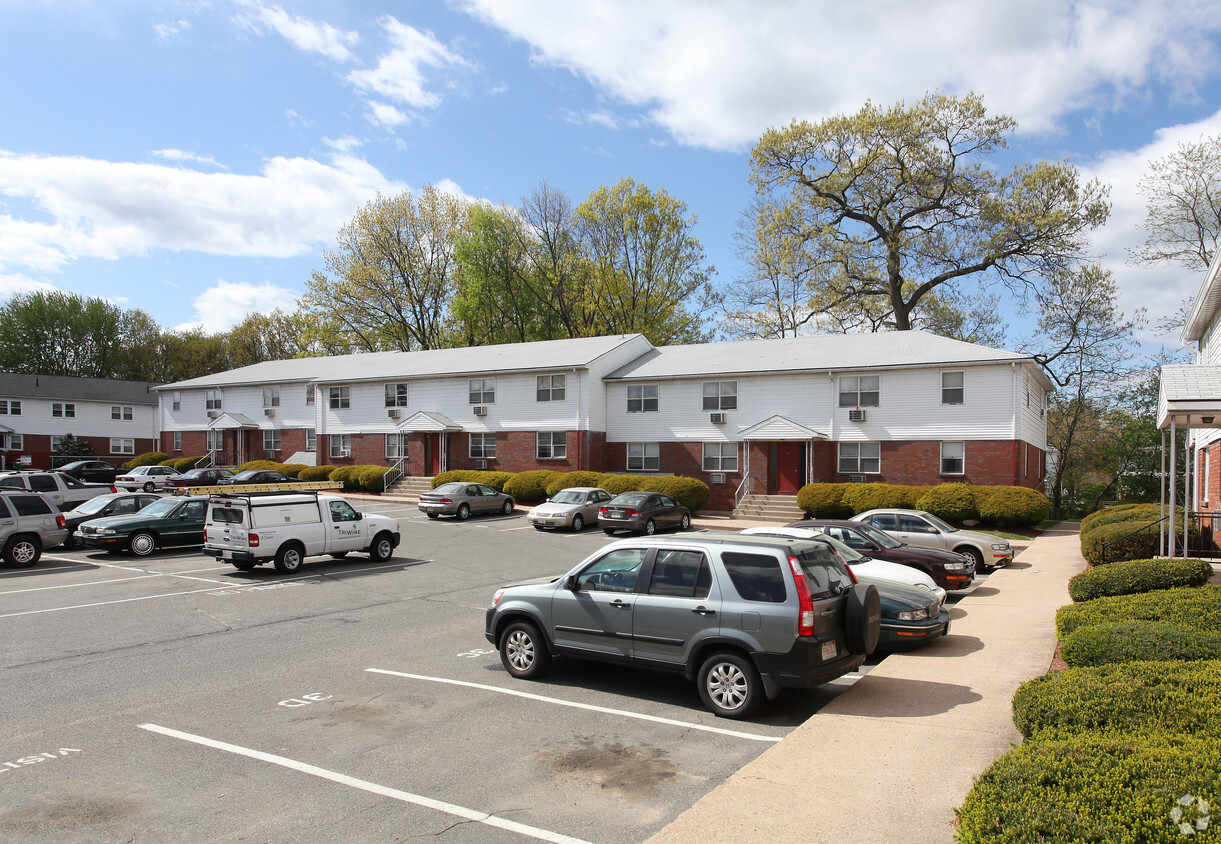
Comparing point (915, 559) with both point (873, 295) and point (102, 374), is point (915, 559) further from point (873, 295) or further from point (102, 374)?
point (102, 374)

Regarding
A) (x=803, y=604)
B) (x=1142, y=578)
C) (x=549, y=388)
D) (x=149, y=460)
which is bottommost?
(x=1142, y=578)

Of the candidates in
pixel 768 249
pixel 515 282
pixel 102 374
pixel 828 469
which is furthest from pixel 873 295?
pixel 102 374

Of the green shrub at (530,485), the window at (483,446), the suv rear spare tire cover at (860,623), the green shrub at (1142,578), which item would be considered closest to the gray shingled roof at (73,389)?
the window at (483,446)

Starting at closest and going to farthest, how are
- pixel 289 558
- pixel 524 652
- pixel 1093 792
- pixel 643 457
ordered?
1. pixel 1093 792
2. pixel 524 652
3. pixel 289 558
4. pixel 643 457

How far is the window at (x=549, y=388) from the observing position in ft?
124

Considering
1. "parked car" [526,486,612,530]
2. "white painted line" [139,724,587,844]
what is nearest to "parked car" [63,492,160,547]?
"parked car" [526,486,612,530]

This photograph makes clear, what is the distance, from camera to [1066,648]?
809 cm

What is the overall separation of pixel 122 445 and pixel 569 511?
165ft

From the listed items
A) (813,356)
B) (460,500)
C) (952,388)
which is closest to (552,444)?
(460,500)

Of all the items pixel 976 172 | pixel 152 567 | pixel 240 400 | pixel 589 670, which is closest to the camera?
pixel 589 670

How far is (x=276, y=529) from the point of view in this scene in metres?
17.1

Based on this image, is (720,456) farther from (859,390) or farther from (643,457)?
(859,390)

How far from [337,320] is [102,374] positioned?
1271 inches

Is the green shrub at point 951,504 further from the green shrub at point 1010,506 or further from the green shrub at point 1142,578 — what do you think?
the green shrub at point 1142,578
